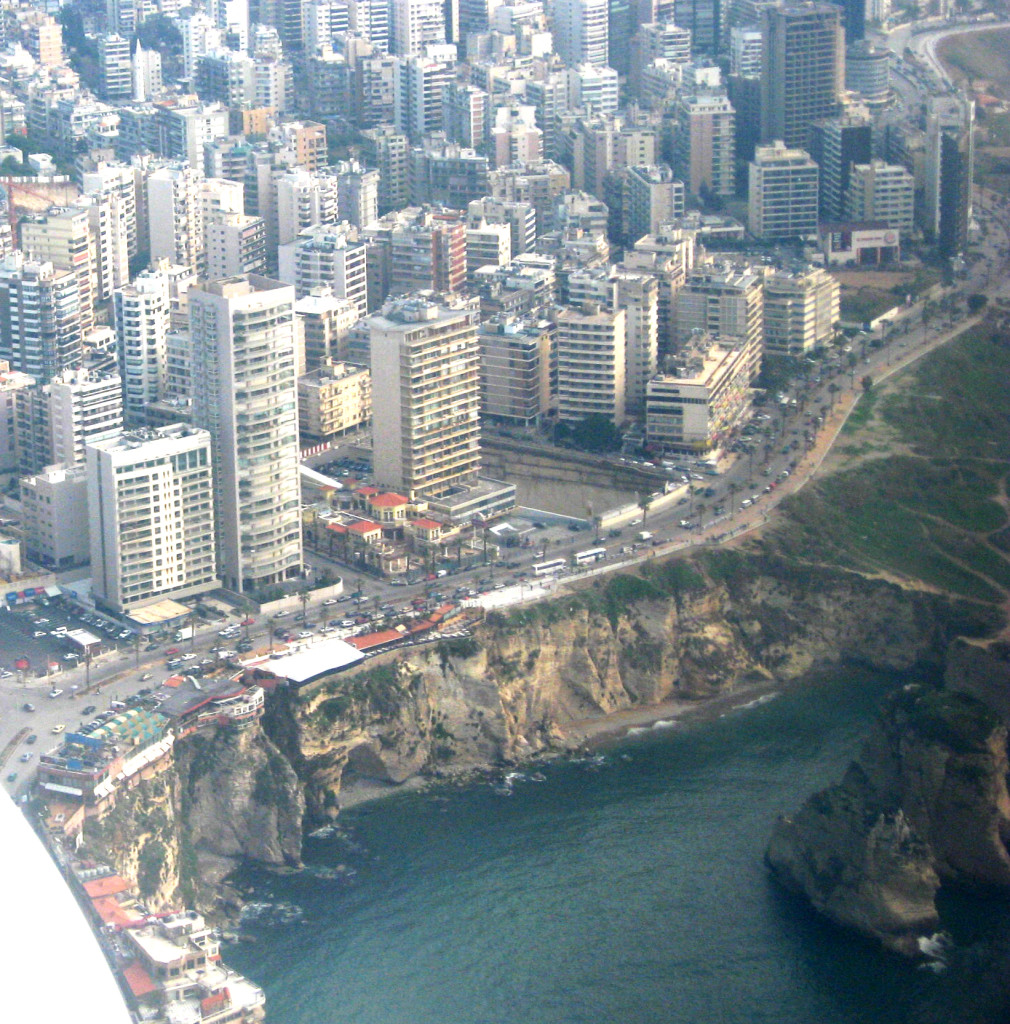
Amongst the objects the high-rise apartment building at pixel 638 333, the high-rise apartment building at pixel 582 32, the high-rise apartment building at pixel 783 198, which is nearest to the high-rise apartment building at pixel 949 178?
the high-rise apartment building at pixel 783 198

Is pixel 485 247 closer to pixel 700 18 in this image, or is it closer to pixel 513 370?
pixel 513 370

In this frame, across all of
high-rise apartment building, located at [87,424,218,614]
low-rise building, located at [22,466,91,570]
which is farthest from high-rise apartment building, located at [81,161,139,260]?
high-rise apartment building, located at [87,424,218,614]

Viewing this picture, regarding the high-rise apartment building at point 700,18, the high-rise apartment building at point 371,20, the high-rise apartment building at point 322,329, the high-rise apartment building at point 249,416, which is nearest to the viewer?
the high-rise apartment building at point 249,416

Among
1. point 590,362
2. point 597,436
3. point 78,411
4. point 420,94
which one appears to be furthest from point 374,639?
point 420,94

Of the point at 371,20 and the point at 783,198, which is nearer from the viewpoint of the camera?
the point at 783,198

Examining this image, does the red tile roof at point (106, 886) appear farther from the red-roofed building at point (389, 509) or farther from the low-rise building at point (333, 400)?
the low-rise building at point (333, 400)

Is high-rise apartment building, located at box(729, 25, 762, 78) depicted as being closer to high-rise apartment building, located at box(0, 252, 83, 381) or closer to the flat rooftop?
high-rise apartment building, located at box(0, 252, 83, 381)
